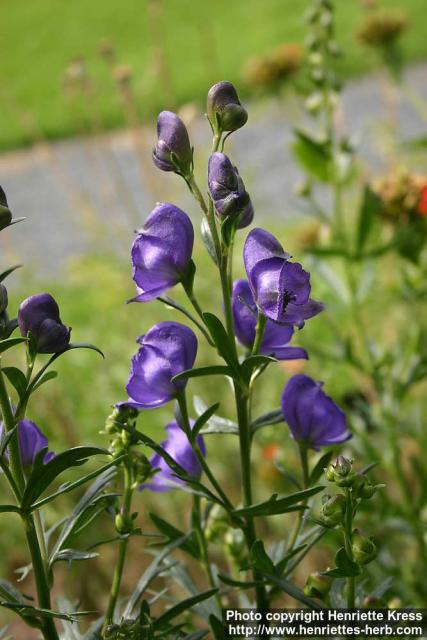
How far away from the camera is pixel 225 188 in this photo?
76 cm

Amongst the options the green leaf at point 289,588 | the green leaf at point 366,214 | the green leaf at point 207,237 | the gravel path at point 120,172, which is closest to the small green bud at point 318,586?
the green leaf at point 289,588

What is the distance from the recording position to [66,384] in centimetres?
318

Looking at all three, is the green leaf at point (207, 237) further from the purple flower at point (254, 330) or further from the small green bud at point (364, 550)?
the small green bud at point (364, 550)

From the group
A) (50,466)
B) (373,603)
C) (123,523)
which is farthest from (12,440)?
(373,603)

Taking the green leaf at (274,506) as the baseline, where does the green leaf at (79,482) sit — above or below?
above

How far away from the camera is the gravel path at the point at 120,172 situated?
5.01m

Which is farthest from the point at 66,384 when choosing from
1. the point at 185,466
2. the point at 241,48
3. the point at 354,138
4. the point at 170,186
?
the point at 241,48

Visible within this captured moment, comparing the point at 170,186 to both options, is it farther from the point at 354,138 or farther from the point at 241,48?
the point at 241,48

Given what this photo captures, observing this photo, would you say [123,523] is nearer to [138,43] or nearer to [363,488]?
[363,488]

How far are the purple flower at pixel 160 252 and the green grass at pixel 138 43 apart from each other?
5.50 metres

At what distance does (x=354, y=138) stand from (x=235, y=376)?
1.16 m

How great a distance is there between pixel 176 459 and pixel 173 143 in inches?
13.2

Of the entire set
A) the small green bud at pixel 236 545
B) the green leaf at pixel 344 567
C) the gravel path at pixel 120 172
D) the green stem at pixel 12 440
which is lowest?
the gravel path at pixel 120 172

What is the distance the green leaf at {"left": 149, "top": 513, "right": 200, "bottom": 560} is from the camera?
0.89 m
